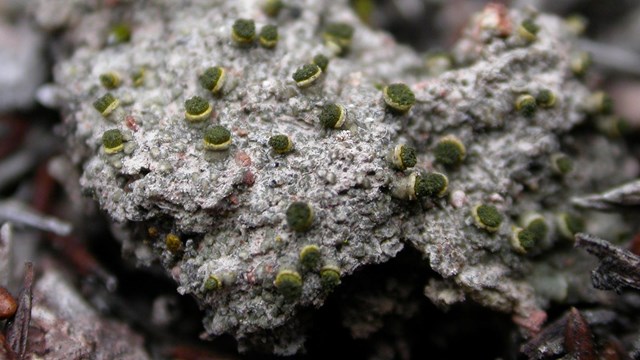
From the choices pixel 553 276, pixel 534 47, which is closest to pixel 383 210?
pixel 553 276

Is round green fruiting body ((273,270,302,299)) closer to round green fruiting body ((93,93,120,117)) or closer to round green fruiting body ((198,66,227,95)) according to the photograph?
round green fruiting body ((198,66,227,95))

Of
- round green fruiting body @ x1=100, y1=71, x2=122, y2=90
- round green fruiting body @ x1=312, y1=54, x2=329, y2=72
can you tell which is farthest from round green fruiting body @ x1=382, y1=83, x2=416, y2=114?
round green fruiting body @ x1=100, y1=71, x2=122, y2=90

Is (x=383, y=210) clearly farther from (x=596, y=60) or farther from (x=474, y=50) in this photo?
(x=596, y=60)

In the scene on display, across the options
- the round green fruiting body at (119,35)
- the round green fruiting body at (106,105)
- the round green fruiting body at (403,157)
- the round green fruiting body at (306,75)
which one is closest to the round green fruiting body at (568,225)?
the round green fruiting body at (403,157)

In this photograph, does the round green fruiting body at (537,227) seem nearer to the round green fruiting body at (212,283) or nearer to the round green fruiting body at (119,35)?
the round green fruiting body at (212,283)

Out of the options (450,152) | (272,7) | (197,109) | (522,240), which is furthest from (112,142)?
(522,240)

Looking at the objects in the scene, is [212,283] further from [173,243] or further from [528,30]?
[528,30]

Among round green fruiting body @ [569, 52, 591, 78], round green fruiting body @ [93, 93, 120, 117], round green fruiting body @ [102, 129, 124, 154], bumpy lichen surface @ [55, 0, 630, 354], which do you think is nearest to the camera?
bumpy lichen surface @ [55, 0, 630, 354]
